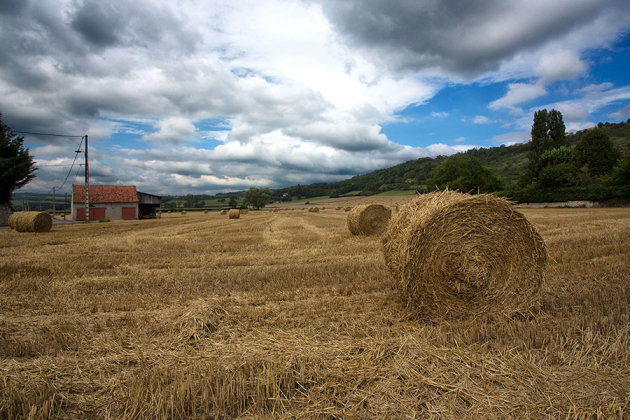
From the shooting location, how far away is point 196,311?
4328 millimetres

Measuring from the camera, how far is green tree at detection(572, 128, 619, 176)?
160 ft

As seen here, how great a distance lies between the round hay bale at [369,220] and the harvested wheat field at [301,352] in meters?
7.58

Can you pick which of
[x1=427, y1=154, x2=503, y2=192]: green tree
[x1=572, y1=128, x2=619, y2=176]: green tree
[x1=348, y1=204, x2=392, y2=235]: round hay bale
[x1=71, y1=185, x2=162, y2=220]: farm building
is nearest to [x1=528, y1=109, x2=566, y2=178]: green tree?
[x1=427, y1=154, x2=503, y2=192]: green tree

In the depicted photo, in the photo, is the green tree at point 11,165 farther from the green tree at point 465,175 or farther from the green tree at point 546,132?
the green tree at point 546,132

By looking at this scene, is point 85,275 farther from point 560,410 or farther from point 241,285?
point 560,410

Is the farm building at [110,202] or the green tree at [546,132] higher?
the green tree at [546,132]

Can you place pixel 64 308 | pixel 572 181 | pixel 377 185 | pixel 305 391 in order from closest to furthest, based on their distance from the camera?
pixel 305 391 → pixel 64 308 → pixel 572 181 → pixel 377 185

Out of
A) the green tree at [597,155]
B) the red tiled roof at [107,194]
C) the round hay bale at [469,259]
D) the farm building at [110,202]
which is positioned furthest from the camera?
the green tree at [597,155]

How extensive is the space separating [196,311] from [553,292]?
580 centimetres

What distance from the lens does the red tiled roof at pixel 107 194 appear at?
144ft

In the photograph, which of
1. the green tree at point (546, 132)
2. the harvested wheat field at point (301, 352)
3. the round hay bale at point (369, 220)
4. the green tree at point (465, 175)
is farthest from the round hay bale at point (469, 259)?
the green tree at point (546, 132)

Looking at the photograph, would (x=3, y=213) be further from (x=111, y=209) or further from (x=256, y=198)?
(x=256, y=198)

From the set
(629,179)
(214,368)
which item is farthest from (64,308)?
(629,179)

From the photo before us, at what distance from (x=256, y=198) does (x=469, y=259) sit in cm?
9454
